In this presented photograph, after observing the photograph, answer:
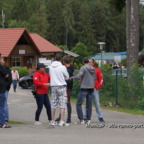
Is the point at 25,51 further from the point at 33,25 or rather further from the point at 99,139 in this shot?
the point at 99,139

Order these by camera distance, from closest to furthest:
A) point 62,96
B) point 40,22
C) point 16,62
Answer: point 62,96, point 16,62, point 40,22

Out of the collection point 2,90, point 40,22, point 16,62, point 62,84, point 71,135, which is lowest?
point 71,135

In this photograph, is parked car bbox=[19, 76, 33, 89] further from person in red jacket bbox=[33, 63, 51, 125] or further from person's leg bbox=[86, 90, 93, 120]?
person in red jacket bbox=[33, 63, 51, 125]

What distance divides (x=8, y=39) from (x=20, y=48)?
217 cm

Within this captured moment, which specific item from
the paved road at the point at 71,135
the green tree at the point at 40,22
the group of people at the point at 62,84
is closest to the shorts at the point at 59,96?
the group of people at the point at 62,84

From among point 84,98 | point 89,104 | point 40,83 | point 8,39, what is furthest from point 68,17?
point 40,83

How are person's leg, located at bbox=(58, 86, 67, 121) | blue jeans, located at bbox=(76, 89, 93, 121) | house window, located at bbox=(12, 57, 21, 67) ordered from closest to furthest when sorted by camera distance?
person's leg, located at bbox=(58, 86, 67, 121)
blue jeans, located at bbox=(76, 89, 93, 121)
house window, located at bbox=(12, 57, 21, 67)

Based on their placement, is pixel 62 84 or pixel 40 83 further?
pixel 40 83

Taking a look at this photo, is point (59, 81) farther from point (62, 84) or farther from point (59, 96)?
point (59, 96)

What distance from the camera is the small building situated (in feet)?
174

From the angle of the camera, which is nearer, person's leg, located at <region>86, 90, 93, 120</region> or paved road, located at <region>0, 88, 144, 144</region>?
paved road, located at <region>0, 88, 144, 144</region>

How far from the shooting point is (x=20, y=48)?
55344 mm

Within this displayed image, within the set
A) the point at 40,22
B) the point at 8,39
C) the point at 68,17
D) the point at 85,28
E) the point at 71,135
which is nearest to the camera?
the point at 71,135

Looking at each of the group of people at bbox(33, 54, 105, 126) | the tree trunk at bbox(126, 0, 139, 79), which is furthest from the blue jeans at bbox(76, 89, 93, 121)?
the tree trunk at bbox(126, 0, 139, 79)
